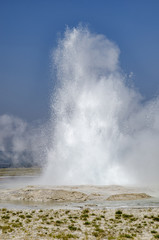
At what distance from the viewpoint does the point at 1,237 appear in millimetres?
22750

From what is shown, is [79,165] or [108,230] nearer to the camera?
[108,230]

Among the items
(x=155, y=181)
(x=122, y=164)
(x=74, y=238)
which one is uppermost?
(x=122, y=164)

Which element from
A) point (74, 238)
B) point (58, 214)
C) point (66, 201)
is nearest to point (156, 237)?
point (74, 238)

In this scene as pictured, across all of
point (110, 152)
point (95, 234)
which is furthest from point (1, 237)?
point (110, 152)

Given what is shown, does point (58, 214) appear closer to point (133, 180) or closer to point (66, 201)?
point (66, 201)

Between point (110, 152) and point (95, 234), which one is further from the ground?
point (110, 152)

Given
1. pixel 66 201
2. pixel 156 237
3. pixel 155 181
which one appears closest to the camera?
pixel 156 237

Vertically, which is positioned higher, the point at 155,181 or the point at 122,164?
the point at 122,164

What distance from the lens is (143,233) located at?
77.7 feet

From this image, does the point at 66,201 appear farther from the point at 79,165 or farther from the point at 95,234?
the point at 79,165

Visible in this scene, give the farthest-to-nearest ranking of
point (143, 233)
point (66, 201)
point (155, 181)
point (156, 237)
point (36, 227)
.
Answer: point (155, 181) < point (66, 201) < point (36, 227) < point (143, 233) < point (156, 237)

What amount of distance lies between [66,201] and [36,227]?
856 inches

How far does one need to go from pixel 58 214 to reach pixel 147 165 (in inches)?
2146

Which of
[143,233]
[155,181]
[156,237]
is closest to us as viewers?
[156,237]
